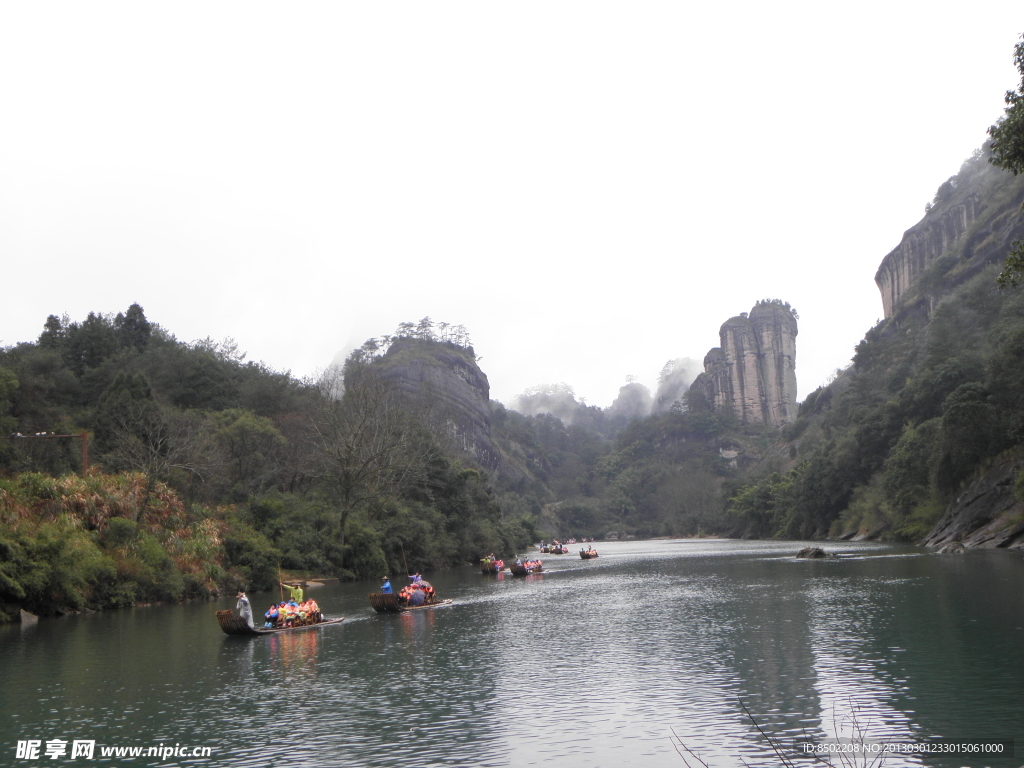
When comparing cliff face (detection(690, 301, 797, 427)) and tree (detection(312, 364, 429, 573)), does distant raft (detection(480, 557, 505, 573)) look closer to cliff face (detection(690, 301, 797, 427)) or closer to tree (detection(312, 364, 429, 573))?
tree (detection(312, 364, 429, 573))

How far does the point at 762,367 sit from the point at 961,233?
80142 millimetres

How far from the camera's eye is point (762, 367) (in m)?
186

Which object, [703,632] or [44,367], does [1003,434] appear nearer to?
[703,632]

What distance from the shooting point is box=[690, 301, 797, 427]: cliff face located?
185 meters

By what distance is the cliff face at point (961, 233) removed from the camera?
8600 centimetres

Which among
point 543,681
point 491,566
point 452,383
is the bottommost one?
point 543,681

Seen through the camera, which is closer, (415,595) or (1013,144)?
(1013,144)

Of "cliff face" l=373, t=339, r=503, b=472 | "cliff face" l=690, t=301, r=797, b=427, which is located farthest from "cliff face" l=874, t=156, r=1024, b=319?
"cliff face" l=373, t=339, r=503, b=472

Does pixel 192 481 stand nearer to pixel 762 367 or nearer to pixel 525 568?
pixel 525 568

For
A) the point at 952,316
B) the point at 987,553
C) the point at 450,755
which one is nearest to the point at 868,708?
the point at 450,755

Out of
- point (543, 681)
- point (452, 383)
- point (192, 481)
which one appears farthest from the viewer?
point (452, 383)

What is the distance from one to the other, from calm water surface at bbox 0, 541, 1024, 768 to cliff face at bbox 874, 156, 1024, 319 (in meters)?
71.5

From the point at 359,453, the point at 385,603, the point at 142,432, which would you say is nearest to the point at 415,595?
the point at 385,603

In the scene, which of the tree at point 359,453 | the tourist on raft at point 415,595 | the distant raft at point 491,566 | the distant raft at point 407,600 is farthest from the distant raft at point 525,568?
the tourist on raft at point 415,595
